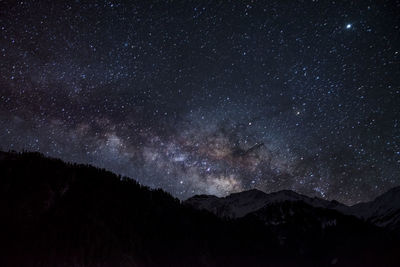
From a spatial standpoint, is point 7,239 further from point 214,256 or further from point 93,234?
point 214,256

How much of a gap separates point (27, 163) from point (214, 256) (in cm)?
7724

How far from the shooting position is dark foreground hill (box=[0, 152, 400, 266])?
75.2m

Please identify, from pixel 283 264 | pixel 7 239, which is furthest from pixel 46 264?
pixel 283 264

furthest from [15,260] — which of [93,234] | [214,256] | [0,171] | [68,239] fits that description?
[214,256]

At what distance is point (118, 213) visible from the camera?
101m

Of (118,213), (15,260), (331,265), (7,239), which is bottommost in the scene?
(331,265)

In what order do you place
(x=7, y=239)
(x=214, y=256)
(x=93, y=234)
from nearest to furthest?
1. (x=7, y=239)
2. (x=93, y=234)
3. (x=214, y=256)

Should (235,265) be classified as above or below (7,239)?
below

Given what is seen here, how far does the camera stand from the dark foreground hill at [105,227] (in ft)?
247

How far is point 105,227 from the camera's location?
9075 cm

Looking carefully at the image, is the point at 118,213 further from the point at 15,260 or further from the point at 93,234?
the point at 15,260

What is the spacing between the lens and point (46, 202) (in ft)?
287

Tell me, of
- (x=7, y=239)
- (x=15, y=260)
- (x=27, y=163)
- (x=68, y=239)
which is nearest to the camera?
(x=15, y=260)

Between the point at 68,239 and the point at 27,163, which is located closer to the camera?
the point at 68,239
